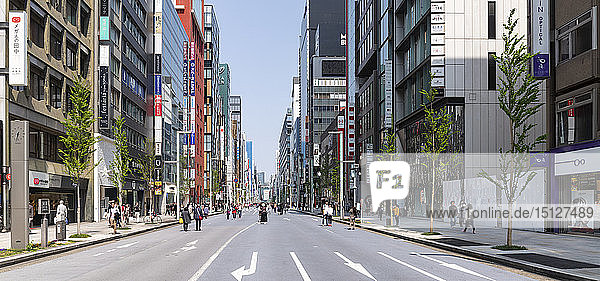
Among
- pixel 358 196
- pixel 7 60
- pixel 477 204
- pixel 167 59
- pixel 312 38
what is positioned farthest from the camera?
pixel 312 38

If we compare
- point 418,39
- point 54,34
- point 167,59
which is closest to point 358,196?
point 167,59

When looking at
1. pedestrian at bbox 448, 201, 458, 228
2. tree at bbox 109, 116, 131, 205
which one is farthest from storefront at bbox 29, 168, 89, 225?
pedestrian at bbox 448, 201, 458, 228

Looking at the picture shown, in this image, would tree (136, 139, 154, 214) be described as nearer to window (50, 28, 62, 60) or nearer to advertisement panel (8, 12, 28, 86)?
window (50, 28, 62, 60)

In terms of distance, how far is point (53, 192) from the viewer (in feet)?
157

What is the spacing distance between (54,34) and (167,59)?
44360 millimetres

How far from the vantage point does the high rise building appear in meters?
116

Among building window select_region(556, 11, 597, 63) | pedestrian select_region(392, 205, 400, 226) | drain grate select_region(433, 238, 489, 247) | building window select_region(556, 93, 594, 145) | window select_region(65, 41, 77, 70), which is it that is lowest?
pedestrian select_region(392, 205, 400, 226)

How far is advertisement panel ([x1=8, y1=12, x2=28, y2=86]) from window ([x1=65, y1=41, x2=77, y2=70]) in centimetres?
1250

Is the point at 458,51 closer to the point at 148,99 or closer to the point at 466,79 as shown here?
the point at 466,79

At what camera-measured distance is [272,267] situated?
18484 mm

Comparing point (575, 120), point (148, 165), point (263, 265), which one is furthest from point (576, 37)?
point (148, 165)

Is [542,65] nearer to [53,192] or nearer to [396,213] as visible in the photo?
[396,213]

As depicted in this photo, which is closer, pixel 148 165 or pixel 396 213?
pixel 396 213

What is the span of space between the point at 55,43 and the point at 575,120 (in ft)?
118
